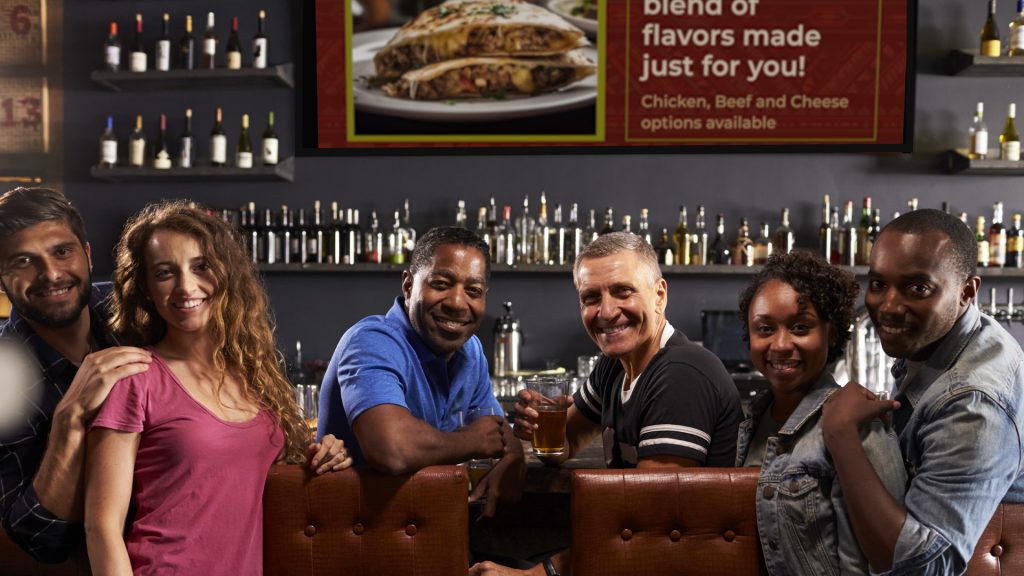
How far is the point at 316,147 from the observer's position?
5.00m

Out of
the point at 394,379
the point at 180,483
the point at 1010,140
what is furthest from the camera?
the point at 1010,140

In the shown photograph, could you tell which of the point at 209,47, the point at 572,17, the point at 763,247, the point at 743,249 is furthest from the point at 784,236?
the point at 209,47

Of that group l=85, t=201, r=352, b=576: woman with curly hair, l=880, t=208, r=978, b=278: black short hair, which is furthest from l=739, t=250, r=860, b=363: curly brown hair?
l=85, t=201, r=352, b=576: woman with curly hair

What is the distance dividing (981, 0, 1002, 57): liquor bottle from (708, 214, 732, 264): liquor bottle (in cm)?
155

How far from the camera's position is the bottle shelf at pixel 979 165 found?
4.46 m

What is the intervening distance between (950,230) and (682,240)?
124 inches

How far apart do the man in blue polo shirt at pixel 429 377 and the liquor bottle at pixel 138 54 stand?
3285 mm

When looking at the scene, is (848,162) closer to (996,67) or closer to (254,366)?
(996,67)

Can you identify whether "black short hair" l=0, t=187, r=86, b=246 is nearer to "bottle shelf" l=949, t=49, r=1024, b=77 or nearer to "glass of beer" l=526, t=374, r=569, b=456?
"glass of beer" l=526, t=374, r=569, b=456

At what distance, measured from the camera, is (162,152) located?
485cm

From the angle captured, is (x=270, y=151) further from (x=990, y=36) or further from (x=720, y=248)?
(x=990, y=36)

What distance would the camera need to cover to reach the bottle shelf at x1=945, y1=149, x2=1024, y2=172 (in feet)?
14.6

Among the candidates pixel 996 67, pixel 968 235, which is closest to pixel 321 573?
pixel 968 235

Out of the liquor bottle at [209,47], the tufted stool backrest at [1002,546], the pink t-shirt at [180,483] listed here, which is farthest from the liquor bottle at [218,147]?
the tufted stool backrest at [1002,546]
